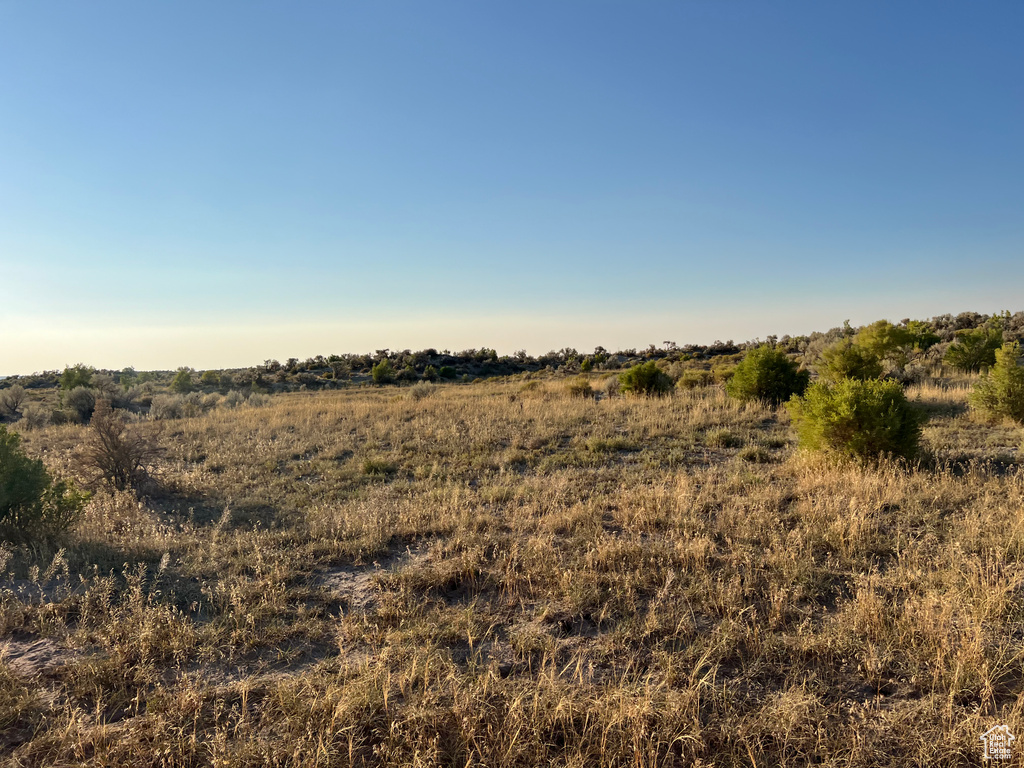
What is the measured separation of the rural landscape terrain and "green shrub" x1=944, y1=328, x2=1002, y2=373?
1293cm

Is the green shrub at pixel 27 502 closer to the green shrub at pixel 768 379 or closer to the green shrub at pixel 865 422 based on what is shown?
the green shrub at pixel 865 422

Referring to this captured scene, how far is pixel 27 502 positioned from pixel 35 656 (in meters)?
3.27

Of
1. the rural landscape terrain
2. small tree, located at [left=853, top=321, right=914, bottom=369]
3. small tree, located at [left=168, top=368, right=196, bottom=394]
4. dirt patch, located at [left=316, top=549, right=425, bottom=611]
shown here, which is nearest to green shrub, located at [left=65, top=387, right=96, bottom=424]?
small tree, located at [left=168, top=368, right=196, bottom=394]

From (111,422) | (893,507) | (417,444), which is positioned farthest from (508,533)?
(111,422)

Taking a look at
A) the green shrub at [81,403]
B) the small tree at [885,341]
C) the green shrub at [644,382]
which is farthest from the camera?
the small tree at [885,341]

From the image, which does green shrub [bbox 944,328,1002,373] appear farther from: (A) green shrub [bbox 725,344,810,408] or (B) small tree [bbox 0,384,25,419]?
(B) small tree [bbox 0,384,25,419]

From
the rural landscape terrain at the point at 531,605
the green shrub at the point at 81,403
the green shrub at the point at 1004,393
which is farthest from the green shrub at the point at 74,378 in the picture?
the green shrub at the point at 1004,393

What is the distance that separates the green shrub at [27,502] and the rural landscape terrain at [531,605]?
31mm

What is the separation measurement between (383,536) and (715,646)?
11.3ft

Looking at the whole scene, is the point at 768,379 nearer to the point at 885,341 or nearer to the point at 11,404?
the point at 885,341

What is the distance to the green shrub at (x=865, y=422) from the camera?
7047mm

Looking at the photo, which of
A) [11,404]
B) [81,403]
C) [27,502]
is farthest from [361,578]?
[11,404]

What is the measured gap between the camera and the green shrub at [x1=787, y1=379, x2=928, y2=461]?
7.05m

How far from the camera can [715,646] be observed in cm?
321
